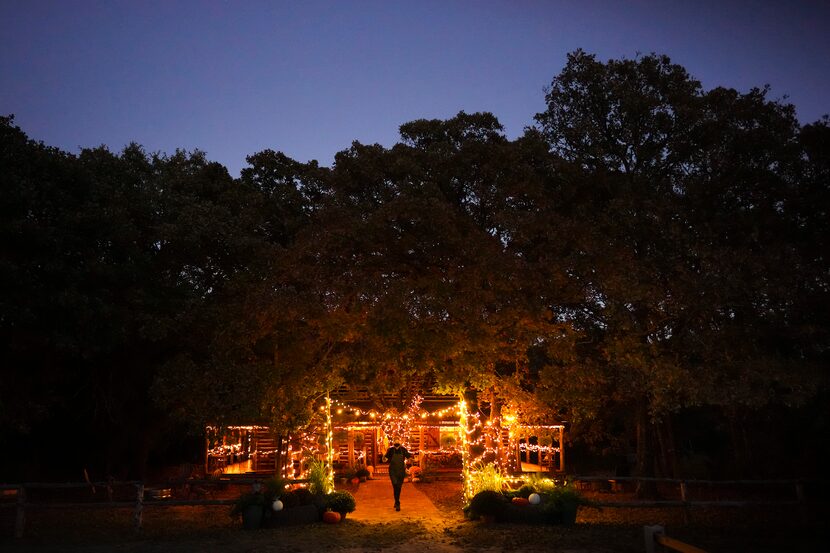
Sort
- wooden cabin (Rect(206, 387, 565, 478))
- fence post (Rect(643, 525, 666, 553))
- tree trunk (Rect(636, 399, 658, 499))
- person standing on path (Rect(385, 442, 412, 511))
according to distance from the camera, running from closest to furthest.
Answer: fence post (Rect(643, 525, 666, 553))
person standing on path (Rect(385, 442, 412, 511))
tree trunk (Rect(636, 399, 658, 499))
wooden cabin (Rect(206, 387, 565, 478))

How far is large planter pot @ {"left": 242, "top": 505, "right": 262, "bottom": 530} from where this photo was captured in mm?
14258

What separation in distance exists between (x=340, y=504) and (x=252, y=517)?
216cm

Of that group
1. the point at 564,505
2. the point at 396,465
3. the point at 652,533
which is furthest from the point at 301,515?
the point at 652,533

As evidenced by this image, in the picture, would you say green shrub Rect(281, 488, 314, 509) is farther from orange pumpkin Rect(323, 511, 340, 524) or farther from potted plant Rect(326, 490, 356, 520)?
orange pumpkin Rect(323, 511, 340, 524)

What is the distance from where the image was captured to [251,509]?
14.3m

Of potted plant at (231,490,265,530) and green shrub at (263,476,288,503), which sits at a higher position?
green shrub at (263,476,288,503)

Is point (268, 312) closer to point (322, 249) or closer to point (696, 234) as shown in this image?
point (322, 249)

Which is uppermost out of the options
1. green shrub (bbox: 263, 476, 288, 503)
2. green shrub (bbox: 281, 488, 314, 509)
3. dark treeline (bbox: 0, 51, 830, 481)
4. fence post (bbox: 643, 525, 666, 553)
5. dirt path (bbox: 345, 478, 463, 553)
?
dark treeline (bbox: 0, 51, 830, 481)

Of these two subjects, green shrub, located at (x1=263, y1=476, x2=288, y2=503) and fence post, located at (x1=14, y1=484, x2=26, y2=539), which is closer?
fence post, located at (x1=14, y1=484, x2=26, y2=539)

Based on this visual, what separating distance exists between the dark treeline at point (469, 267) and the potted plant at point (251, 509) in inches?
117

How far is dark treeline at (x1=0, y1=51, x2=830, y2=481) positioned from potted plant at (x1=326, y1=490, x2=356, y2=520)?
3.36 metres

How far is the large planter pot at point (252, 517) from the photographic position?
14.3 metres

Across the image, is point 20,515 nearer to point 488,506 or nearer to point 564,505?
point 488,506

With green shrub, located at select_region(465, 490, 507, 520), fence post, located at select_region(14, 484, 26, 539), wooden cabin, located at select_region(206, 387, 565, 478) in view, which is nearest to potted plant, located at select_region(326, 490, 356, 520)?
green shrub, located at select_region(465, 490, 507, 520)
